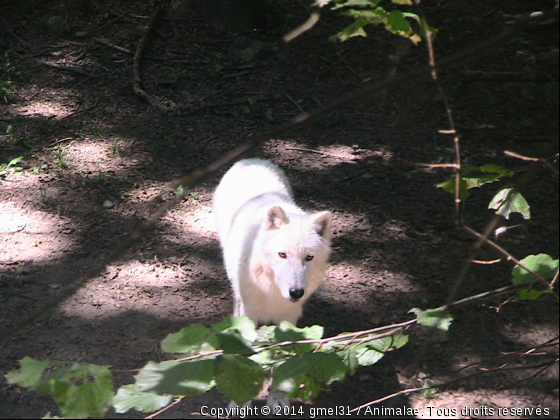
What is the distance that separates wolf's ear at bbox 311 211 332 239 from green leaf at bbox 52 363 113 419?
2.24 m

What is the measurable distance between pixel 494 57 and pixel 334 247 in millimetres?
4551

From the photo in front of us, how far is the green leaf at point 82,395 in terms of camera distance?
172 centimetres

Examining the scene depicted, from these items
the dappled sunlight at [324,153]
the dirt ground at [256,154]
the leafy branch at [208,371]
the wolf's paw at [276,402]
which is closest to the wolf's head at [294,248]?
the wolf's paw at [276,402]

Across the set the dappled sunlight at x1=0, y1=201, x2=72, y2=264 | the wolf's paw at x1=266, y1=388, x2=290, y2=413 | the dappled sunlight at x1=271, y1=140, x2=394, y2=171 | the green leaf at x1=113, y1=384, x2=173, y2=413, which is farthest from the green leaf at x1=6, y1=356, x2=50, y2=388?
the dappled sunlight at x1=271, y1=140, x2=394, y2=171

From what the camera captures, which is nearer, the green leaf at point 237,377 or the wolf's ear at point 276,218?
the green leaf at point 237,377

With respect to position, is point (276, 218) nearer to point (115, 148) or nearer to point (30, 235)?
point (30, 235)

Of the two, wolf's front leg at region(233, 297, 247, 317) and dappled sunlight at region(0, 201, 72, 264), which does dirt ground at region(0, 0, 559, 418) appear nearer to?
dappled sunlight at region(0, 201, 72, 264)

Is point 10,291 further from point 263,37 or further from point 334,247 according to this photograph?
point 263,37

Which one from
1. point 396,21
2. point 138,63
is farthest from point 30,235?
point 396,21

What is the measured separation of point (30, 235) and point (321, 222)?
3089 mm

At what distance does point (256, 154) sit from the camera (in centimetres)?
672

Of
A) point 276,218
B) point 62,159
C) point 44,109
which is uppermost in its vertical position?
point 276,218

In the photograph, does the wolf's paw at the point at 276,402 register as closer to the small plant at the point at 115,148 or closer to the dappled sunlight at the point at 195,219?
the dappled sunlight at the point at 195,219

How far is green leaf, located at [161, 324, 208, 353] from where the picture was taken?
1948mm
